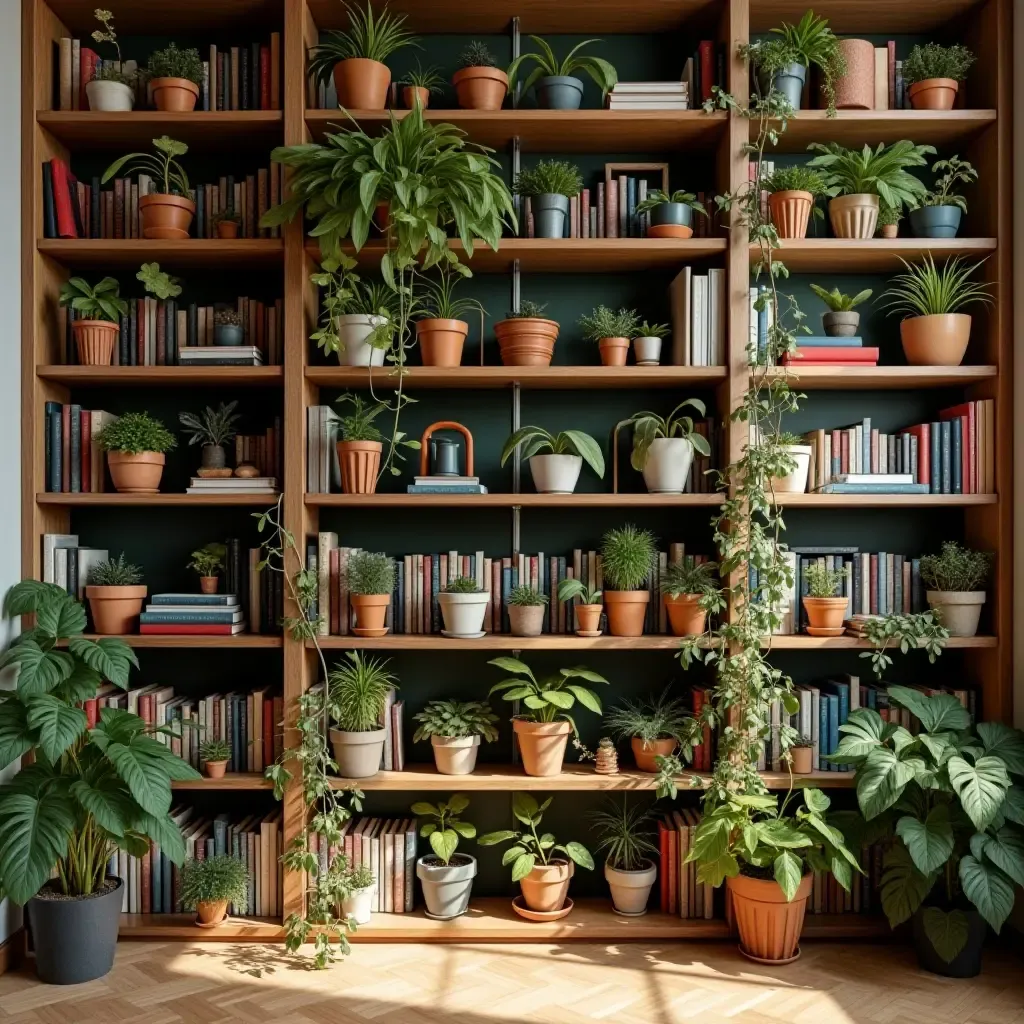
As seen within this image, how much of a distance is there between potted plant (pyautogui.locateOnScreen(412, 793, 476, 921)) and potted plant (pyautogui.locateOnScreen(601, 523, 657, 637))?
852 millimetres

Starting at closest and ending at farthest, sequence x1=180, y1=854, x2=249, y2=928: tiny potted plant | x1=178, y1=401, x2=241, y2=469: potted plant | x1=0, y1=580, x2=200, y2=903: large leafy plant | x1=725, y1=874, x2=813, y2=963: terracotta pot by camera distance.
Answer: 1. x1=0, y1=580, x2=200, y2=903: large leafy plant
2. x1=725, y1=874, x2=813, y2=963: terracotta pot
3. x1=180, y1=854, x2=249, y2=928: tiny potted plant
4. x1=178, y1=401, x2=241, y2=469: potted plant

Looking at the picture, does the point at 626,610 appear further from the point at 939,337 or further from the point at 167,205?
the point at 167,205

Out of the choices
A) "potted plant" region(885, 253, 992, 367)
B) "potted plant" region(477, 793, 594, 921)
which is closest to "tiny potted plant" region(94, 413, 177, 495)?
"potted plant" region(477, 793, 594, 921)

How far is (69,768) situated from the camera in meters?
2.77

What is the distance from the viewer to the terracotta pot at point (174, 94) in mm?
3033

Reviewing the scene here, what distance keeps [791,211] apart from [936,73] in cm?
71

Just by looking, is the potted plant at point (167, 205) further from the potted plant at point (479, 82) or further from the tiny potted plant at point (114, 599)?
the tiny potted plant at point (114, 599)

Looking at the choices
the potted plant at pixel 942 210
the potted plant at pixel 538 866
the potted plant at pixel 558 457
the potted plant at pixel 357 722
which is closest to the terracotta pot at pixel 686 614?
the potted plant at pixel 558 457

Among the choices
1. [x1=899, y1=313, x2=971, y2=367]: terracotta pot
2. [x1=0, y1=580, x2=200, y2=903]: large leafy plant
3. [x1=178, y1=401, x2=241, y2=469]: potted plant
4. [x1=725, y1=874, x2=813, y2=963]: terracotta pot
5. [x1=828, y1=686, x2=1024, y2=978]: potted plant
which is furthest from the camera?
[x1=178, y1=401, x2=241, y2=469]: potted plant

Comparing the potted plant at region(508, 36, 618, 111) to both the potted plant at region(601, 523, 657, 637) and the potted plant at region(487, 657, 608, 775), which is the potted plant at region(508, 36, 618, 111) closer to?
the potted plant at region(601, 523, 657, 637)

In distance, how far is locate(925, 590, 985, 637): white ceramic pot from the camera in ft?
9.84

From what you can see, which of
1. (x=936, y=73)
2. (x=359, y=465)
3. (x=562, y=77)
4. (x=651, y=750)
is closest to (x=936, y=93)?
(x=936, y=73)

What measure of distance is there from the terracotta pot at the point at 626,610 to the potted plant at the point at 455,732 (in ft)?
1.80

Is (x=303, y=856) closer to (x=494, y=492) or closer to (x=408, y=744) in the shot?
(x=408, y=744)
